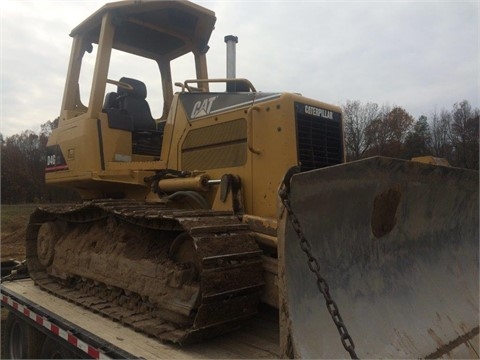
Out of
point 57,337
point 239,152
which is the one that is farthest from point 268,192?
point 57,337

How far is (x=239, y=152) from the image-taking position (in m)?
4.01

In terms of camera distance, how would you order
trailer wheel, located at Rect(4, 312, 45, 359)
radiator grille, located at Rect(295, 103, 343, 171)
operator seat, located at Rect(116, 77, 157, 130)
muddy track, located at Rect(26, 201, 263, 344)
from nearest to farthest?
1. muddy track, located at Rect(26, 201, 263, 344)
2. radiator grille, located at Rect(295, 103, 343, 171)
3. trailer wheel, located at Rect(4, 312, 45, 359)
4. operator seat, located at Rect(116, 77, 157, 130)

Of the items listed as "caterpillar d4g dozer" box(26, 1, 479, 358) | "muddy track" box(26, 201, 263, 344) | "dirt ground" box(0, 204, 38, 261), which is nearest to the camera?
"caterpillar d4g dozer" box(26, 1, 479, 358)

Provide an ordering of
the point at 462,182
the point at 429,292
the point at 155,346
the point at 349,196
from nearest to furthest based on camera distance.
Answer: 1. the point at 349,196
2. the point at 155,346
3. the point at 429,292
4. the point at 462,182

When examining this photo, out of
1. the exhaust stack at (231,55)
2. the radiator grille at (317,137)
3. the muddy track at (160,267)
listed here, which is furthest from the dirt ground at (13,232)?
the radiator grille at (317,137)

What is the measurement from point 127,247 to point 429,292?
262 cm

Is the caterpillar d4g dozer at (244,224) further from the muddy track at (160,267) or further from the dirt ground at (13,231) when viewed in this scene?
the dirt ground at (13,231)

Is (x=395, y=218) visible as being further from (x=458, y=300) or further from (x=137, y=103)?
(x=137, y=103)

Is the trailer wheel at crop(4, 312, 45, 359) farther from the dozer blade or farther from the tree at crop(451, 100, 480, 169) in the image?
the tree at crop(451, 100, 480, 169)

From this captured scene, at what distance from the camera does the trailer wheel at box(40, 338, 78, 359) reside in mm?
3843

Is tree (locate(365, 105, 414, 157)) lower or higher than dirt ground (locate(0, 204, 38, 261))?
higher

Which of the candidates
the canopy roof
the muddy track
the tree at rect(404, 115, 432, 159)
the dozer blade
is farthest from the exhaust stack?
the tree at rect(404, 115, 432, 159)

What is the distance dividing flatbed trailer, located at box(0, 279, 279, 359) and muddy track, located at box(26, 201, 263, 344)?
0.10 m

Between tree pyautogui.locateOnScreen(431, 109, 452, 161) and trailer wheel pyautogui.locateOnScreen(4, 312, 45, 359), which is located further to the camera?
tree pyautogui.locateOnScreen(431, 109, 452, 161)
